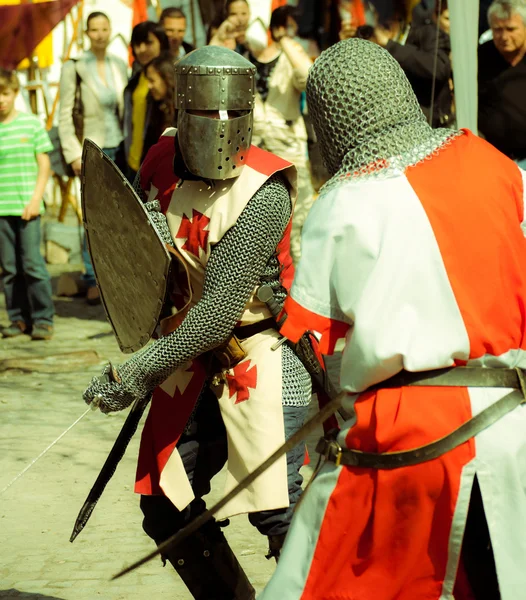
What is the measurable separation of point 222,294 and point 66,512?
2.01 m

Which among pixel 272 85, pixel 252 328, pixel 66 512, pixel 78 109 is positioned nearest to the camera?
pixel 252 328

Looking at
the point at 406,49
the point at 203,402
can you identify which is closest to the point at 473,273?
the point at 203,402

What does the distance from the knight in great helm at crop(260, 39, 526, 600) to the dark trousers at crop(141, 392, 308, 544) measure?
0.76m

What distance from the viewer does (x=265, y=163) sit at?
3193 mm

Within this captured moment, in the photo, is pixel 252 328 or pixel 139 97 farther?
pixel 139 97

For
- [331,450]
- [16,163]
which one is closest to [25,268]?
[16,163]

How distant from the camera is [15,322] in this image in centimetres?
809

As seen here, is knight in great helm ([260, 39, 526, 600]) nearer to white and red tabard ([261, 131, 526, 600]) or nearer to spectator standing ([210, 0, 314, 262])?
white and red tabard ([261, 131, 526, 600])

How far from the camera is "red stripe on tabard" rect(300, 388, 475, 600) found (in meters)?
2.39

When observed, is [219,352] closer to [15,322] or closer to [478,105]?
[478,105]

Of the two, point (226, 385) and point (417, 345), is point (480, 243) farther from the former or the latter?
point (226, 385)

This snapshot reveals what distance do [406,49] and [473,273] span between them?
5.28 m

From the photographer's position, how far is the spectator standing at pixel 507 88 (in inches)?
266

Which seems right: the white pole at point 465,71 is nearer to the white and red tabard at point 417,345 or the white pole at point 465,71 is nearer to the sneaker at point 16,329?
the sneaker at point 16,329
